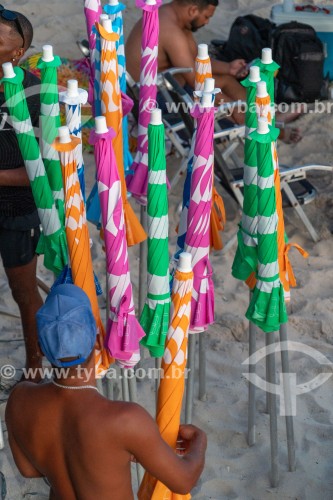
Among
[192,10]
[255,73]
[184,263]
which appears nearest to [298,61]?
[192,10]

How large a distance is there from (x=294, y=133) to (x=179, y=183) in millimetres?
861

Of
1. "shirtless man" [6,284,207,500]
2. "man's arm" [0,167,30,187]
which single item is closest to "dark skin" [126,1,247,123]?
"man's arm" [0,167,30,187]

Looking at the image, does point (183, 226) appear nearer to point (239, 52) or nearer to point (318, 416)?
point (318, 416)

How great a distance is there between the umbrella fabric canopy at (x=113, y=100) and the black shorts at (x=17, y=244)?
2.23 feet

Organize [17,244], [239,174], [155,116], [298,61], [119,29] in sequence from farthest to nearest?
[298,61] → [239,174] → [17,244] → [119,29] → [155,116]

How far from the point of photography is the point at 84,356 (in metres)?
2.11

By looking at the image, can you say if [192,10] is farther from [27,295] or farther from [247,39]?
[27,295]

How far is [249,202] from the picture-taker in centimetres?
270

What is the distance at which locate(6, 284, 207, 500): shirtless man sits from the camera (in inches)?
83.0

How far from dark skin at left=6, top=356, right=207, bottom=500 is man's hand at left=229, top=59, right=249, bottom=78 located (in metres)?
3.80

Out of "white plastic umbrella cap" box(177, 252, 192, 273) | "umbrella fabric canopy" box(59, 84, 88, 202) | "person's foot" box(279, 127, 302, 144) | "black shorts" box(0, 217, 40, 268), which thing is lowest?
"person's foot" box(279, 127, 302, 144)

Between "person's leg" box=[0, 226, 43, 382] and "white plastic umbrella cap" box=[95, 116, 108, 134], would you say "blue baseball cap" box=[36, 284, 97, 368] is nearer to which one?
"white plastic umbrella cap" box=[95, 116, 108, 134]

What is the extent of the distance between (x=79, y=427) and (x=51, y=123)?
0.94 meters

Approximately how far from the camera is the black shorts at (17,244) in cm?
337
